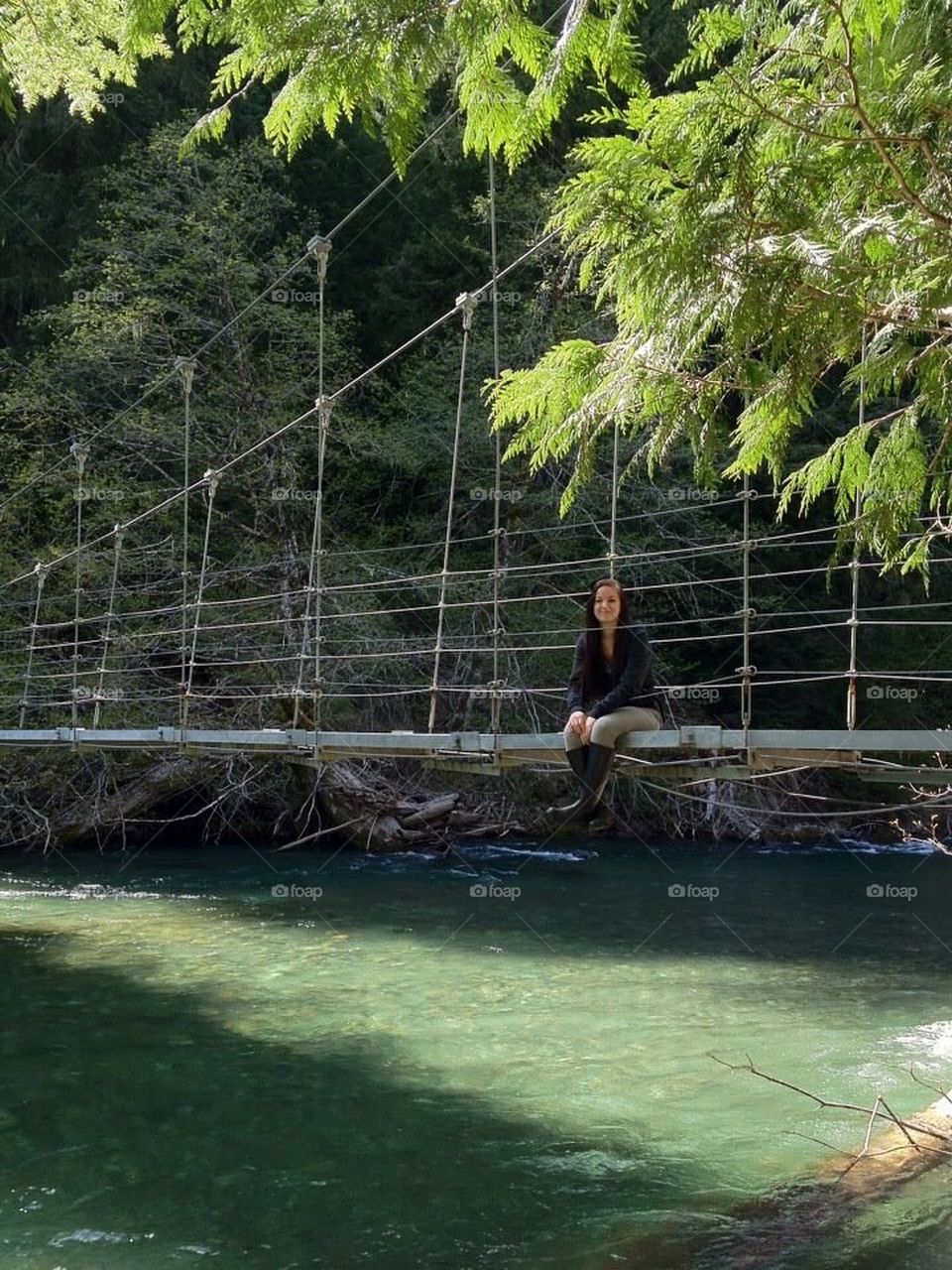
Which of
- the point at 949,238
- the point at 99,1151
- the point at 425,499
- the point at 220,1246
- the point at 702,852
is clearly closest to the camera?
the point at 949,238

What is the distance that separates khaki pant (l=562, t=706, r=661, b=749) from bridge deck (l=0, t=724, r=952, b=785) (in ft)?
0.10

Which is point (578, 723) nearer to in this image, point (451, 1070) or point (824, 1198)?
point (451, 1070)

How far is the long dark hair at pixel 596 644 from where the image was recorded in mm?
3627

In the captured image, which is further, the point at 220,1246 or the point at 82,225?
the point at 82,225

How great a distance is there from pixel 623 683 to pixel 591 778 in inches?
10.1

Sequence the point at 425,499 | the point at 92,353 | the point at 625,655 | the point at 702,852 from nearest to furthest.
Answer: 1. the point at 625,655
2. the point at 702,852
3. the point at 92,353
4. the point at 425,499

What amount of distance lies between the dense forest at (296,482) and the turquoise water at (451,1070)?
7.70 feet

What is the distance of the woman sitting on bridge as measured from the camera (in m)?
3.47

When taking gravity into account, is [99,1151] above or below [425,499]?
below

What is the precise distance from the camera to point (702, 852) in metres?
8.99

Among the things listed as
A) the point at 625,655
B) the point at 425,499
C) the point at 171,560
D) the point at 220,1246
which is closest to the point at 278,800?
the point at 171,560

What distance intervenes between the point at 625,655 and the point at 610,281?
209 centimetres

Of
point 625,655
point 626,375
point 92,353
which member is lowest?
→ point 625,655

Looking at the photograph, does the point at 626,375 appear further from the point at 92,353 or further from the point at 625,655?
the point at 92,353
